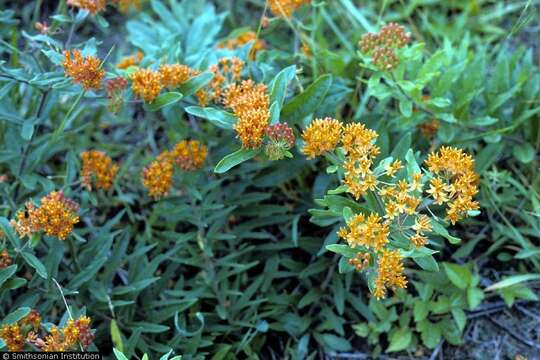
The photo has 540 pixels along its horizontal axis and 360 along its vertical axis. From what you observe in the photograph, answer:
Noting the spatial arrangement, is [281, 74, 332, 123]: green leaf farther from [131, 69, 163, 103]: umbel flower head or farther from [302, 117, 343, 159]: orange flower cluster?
[131, 69, 163, 103]: umbel flower head

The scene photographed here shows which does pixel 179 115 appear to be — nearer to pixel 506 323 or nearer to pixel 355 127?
pixel 355 127

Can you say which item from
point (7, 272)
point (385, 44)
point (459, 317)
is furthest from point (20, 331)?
point (385, 44)

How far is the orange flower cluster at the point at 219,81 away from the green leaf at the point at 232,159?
19.8 inches

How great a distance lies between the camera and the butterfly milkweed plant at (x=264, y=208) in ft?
8.95

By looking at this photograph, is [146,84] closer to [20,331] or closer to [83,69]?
[83,69]

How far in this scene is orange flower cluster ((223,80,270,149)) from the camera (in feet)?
8.35

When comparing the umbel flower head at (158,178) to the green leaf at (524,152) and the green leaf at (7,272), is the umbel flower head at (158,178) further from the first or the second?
the green leaf at (524,152)

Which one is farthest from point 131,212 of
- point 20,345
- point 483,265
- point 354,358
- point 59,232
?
point 483,265

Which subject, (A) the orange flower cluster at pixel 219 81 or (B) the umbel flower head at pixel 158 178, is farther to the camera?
(B) the umbel flower head at pixel 158 178

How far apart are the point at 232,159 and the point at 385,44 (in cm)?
108

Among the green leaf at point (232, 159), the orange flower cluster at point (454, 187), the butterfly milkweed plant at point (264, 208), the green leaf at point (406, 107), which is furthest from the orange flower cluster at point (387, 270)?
the green leaf at point (406, 107)

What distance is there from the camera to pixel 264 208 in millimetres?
3418

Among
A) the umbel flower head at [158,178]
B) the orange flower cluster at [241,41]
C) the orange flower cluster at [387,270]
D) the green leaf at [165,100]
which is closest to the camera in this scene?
the orange flower cluster at [387,270]

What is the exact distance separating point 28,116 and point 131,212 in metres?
0.78
